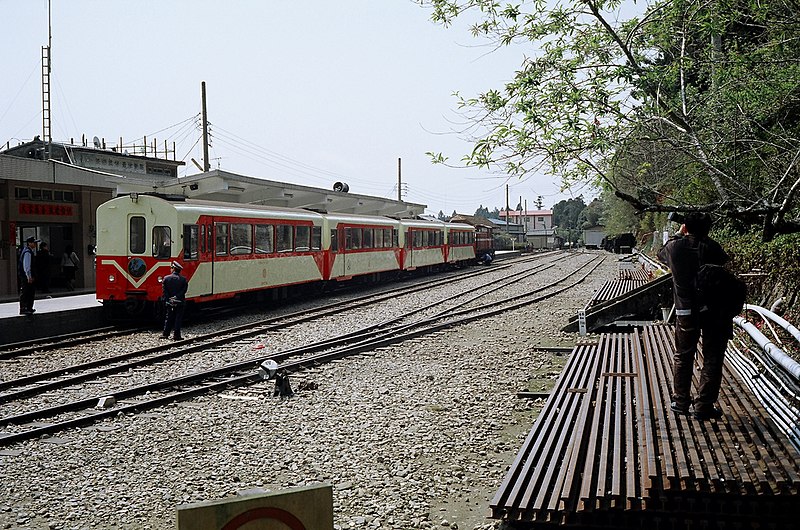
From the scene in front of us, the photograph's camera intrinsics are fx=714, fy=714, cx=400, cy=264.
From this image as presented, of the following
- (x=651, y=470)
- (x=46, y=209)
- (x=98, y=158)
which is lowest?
(x=651, y=470)

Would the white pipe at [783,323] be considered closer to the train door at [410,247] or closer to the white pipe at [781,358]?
the white pipe at [781,358]

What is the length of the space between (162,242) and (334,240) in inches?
322

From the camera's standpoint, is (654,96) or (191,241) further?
(191,241)

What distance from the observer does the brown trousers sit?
17.0ft

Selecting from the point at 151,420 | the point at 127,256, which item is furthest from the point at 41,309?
the point at 151,420

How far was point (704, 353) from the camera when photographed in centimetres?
525

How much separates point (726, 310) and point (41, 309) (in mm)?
14295

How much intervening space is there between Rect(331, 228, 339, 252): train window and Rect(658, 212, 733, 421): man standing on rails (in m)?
17.6

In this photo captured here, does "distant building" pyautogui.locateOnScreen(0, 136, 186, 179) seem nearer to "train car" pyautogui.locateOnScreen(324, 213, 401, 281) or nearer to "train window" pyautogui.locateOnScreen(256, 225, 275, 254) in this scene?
"train car" pyautogui.locateOnScreen(324, 213, 401, 281)

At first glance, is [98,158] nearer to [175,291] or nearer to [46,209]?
[46,209]

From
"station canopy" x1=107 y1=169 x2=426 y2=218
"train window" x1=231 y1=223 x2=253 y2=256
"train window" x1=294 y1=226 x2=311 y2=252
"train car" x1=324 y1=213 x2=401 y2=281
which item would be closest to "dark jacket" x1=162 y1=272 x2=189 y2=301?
"train window" x1=231 y1=223 x2=253 y2=256

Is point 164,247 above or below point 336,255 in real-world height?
above

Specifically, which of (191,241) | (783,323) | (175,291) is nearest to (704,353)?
(783,323)

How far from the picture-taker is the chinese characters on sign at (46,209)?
65.5ft
